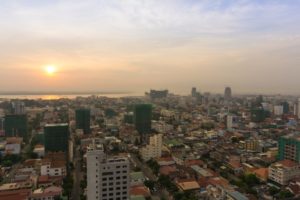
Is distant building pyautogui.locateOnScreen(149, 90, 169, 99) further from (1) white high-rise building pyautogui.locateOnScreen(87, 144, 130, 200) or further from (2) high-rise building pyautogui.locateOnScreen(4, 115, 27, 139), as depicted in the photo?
(1) white high-rise building pyautogui.locateOnScreen(87, 144, 130, 200)

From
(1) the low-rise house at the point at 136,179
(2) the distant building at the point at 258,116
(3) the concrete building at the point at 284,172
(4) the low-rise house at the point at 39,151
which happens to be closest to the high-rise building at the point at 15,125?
(4) the low-rise house at the point at 39,151

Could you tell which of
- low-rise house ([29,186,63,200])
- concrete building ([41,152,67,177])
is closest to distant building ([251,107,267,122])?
concrete building ([41,152,67,177])

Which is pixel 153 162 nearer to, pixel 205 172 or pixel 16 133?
pixel 205 172

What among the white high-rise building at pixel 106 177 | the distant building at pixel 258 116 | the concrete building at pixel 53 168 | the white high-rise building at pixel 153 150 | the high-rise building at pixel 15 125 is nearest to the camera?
the white high-rise building at pixel 106 177

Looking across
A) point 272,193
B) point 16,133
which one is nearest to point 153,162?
point 272,193

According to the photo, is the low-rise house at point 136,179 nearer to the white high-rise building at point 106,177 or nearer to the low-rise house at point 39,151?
the white high-rise building at point 106,177

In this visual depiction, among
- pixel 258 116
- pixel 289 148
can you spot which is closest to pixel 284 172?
pixel 289 148
